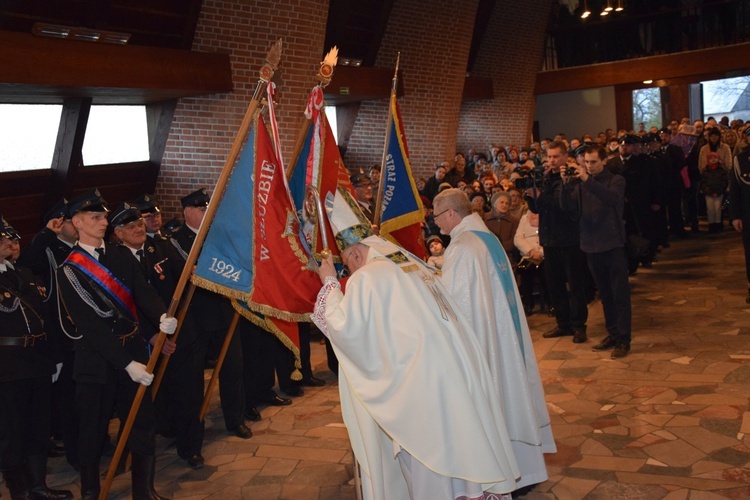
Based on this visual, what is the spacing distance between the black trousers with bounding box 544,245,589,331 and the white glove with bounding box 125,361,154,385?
16.8 ft

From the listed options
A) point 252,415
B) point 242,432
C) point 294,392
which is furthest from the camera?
point 294,392

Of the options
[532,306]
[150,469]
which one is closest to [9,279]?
[150,469]

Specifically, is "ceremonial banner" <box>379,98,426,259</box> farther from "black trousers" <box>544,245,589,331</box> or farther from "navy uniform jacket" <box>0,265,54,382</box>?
"navy uniform jacket" <box>0,265,54,382</box>

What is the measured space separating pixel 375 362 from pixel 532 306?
6785 millimetres

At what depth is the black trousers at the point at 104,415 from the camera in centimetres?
524

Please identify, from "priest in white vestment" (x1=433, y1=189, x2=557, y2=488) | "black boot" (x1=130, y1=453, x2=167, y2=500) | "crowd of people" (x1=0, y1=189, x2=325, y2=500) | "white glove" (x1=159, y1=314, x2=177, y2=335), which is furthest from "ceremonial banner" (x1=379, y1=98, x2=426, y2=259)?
"black boot" (x1=130, y1=453, x2=167, y2=500)

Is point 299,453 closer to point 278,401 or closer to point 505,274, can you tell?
point 278,401

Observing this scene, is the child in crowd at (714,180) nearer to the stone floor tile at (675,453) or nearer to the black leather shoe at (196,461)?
the stone floor tile at (675,453)

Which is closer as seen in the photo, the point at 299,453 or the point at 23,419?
the point at 23,419

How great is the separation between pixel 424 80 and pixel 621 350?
10410mm

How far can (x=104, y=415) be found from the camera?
5.32m

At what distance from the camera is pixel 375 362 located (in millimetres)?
4152

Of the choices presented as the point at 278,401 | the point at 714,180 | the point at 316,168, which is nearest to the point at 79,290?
the point at 316,168

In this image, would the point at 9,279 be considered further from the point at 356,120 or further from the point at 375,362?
the point at 356,120
